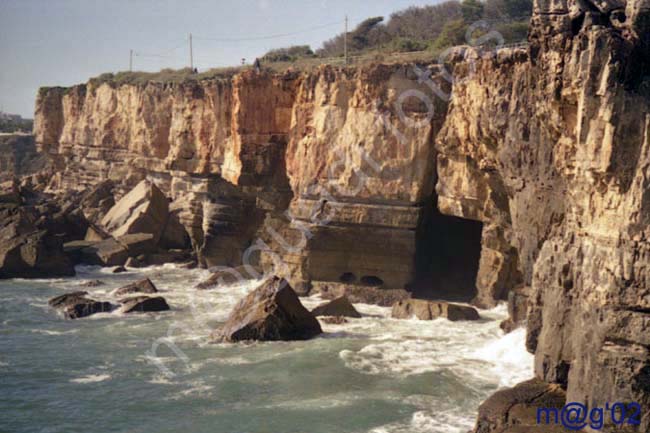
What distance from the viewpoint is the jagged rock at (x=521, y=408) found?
1083 centimetres

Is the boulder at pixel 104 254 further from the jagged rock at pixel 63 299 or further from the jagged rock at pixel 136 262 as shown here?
the jagged rock at pixel 63 299

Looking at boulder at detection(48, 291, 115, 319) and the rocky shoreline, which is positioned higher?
the rocky shoreline

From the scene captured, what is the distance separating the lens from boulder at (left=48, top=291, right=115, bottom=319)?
69.6ft

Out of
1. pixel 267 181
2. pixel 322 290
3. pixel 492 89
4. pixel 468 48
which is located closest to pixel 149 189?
pixel 267 181

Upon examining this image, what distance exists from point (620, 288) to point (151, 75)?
117ft

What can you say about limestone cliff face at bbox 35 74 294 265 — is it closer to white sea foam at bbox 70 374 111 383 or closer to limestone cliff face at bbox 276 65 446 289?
limestone cliff face at bbox 276 65 446 289

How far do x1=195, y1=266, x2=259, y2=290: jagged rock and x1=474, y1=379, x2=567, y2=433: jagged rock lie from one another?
50.0 feet

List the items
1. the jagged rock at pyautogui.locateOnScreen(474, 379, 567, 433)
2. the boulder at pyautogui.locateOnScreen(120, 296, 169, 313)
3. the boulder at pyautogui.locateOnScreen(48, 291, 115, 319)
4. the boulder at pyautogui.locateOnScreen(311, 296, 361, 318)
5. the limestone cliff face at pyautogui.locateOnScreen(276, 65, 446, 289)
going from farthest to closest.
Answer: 1. the limestone cliff face at pyautogui.locateOnScreen(276, 65, 446, 289)
2. the boulder at pyautogui.locateOnScreen(120, 296, 169, 313)
3. the boulder at pyautogui.locateOnScreen(48, 291, 115, 319)
4. the boulder at pyautogui.locateOnScreen(311, 296, 361, 318)
5. the jagged rock at pyautogui.locateOnScreen(474, 379, 567, 433)

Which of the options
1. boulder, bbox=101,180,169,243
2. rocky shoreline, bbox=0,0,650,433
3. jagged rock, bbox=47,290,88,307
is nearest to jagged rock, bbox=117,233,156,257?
rocky shoreline, bbox=0,0,650,433

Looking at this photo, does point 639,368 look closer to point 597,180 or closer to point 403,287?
point 597,180

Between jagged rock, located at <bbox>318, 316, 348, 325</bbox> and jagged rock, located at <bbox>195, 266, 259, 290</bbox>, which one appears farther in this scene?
jagged rock, located at <bbox>195, 266, 259, 290</bbox>

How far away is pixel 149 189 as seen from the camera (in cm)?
3203

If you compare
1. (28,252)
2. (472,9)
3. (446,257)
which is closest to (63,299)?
(28,252)

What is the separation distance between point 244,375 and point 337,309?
5.15 meters
